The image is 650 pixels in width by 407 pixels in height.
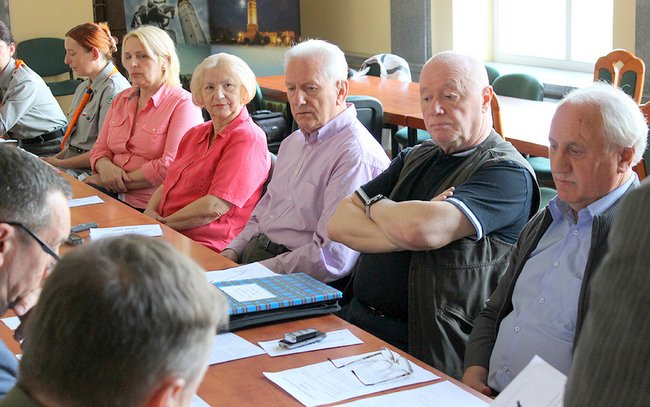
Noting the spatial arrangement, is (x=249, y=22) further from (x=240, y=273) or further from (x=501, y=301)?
(x=501, y=301)

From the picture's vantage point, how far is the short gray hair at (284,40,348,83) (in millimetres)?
3387

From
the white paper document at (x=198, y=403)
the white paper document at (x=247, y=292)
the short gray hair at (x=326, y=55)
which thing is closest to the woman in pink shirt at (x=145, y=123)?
the short gray hair at (x=326, y=55)

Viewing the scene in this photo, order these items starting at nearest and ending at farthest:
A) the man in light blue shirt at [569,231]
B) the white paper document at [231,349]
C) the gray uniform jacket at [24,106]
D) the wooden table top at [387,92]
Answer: the white paper document at [231,349] → the man in light blue shirt at [569,231] → the wooden table top at [387,92] → the gray uniform jacket at [24,106]

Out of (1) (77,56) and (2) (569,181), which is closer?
(2) (569,181)

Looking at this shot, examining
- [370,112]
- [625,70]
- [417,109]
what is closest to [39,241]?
[370,112]

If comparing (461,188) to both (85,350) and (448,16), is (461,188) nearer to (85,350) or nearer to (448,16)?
(85,350)

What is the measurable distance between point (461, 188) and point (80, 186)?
2192 mm

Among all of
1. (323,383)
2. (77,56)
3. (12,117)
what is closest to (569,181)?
(323,383)

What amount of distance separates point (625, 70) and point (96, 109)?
3189 mm

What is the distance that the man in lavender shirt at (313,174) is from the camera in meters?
3.10

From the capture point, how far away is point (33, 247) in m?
1.70

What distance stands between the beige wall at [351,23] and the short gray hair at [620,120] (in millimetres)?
6519

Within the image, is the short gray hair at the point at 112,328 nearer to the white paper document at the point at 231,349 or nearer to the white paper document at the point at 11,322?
the white paper document at the point at 231,349

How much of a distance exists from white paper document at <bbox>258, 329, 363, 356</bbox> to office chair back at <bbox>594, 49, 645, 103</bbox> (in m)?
3.68
